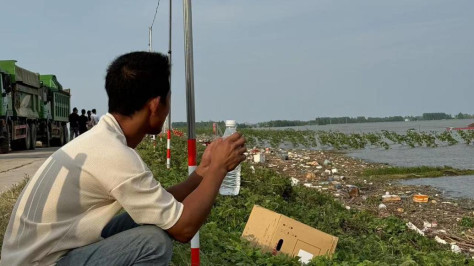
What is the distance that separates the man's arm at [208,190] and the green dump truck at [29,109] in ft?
52.4

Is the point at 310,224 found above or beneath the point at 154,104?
beneath

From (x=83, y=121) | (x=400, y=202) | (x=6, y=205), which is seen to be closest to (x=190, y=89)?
(x=6, y=205)

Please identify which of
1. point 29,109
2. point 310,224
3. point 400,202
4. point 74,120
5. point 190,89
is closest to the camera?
point 190,89

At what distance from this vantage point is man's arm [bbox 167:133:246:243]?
8.50 ft

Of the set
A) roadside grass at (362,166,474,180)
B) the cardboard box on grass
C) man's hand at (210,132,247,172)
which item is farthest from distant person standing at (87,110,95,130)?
man's hand at (210,132,247,172)

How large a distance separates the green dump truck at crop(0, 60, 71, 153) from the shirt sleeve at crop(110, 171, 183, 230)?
16.1 m

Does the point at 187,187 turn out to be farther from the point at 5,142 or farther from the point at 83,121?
the point at 83,121

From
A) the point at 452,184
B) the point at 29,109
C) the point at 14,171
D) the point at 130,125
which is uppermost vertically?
the point at 29,109

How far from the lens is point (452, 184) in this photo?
15594 mm

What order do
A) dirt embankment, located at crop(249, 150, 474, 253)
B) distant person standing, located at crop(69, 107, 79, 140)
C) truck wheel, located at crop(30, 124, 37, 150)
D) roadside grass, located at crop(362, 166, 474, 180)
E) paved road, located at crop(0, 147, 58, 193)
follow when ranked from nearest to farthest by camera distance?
dirt embankment, located at crop(249, 150, 474, 253) < paved road, located at crop(0, 147, 58, 193) < roadside grass, located at crop(362, 166, 474, 180) < truck wheel, located at crop(30, 124, 37, 150) < distant person standing, located at crop(69, 107, 79, 140)

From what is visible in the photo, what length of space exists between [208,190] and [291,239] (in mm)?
2472

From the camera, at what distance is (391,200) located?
11.9 meters

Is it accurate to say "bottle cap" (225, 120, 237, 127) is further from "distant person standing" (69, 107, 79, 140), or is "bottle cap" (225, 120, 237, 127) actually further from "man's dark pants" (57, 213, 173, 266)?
"distant person standing" (69, 107, 79, 140)

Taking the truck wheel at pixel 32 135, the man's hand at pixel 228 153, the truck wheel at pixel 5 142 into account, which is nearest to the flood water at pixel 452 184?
the man's hand at pixel 228 153
